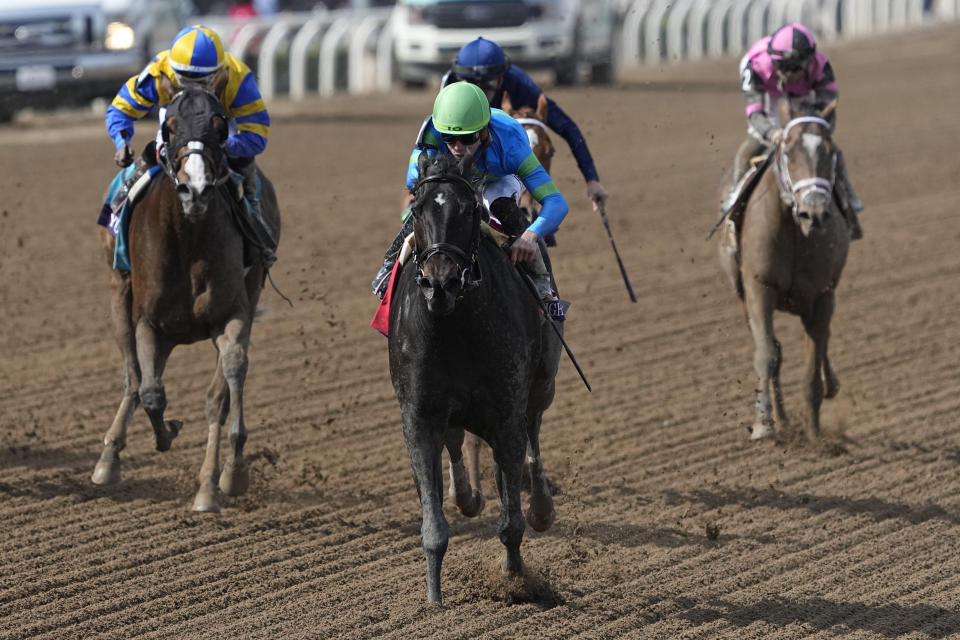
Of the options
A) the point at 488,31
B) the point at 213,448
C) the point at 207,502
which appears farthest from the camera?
the point at 488,31

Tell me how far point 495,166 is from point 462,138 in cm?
35

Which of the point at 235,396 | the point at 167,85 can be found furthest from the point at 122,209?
the point at 235,396

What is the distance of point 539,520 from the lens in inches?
250

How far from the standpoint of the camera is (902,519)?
6867 millimetres

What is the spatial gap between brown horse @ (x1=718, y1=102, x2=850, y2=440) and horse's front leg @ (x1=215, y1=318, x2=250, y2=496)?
284 centimetres

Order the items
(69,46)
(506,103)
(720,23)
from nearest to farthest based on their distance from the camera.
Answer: (506,103)
(69,46)
(720,23)

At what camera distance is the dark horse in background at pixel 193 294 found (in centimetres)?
686

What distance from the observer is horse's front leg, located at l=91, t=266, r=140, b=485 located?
282 inches

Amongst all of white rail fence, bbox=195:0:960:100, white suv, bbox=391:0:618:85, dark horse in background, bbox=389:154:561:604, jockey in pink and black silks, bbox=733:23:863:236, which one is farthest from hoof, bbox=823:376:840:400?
A: white suv, bbox=391:0:618:85

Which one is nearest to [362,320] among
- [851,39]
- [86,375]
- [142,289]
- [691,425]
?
Result: [86,375]

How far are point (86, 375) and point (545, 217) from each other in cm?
442

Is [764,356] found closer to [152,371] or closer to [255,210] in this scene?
[255,210]

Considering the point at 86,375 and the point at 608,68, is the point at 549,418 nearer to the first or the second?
the point at 86,375

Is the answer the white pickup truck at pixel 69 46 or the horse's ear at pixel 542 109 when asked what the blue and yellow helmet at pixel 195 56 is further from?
the white pickup truck at pixel 69 46
